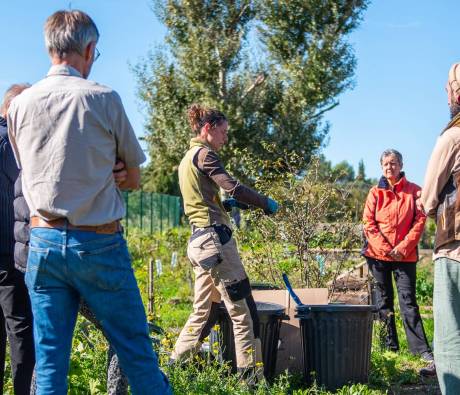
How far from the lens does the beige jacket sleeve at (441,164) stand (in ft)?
11.8

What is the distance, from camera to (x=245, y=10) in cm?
2586

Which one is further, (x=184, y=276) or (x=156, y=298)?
(x=184, y=276)

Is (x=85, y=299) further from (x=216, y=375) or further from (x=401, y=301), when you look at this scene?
(x=401, y=301)

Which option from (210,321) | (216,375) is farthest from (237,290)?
(216,375)

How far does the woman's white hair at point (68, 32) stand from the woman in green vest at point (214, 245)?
197cm

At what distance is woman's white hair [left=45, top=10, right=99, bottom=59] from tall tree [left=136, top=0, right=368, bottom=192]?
21.3m

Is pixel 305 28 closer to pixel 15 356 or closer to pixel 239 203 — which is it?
pixel 239 203

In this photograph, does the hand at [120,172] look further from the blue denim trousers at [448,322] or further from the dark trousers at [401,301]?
the dark trousers at [401,301]

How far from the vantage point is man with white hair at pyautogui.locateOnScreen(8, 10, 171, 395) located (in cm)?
292

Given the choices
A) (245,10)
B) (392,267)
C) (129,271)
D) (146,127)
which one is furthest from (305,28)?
(129,271)

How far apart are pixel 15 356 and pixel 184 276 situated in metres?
8.16

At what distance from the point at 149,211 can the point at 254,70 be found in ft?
28.9

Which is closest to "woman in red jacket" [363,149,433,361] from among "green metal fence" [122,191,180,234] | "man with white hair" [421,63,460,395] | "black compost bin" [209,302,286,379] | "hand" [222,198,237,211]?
"black compost bin" [209,302,286,379]

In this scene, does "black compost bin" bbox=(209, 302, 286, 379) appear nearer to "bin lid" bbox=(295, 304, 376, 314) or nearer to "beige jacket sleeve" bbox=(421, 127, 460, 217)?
"bin lid" bbox=(295, 304, 376, 314)
